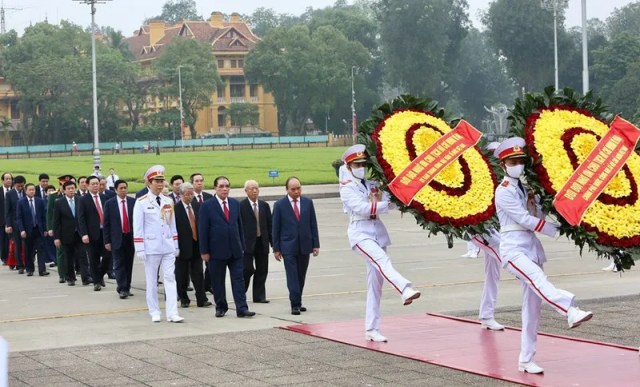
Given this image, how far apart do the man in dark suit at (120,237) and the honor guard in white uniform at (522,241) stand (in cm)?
745

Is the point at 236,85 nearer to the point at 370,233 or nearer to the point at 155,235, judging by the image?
the point at 155,235

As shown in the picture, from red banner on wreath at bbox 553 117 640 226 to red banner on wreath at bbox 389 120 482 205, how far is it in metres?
1.44

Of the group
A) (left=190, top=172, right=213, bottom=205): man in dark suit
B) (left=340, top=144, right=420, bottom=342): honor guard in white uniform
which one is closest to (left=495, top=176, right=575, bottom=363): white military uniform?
(left=340, top=144, right=420, bottom=342): honor guard in white uniform

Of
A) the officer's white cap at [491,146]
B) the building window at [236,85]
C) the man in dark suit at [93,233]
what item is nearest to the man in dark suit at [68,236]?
the man in dark suit at [93,233]

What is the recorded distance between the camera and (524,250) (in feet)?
35.0

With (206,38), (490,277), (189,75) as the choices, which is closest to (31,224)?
(490,277)

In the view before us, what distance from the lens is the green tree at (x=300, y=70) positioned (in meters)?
119

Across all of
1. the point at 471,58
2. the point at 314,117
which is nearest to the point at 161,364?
the point at 314,117

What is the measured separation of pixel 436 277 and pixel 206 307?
4.10 metres

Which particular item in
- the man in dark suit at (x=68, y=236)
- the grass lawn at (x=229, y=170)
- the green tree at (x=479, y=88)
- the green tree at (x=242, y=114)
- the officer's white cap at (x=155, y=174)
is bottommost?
the grass lawn at (x=229, y=170)

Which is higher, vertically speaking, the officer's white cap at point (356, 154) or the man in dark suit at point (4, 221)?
the officer's white cap at point (356, 154)

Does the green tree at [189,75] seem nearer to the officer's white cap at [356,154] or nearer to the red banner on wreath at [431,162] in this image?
the officer's white cap at [356,154]

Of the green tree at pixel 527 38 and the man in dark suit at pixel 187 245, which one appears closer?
the man in dark suit at pixel 187 245

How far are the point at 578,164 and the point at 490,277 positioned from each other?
231 cm
